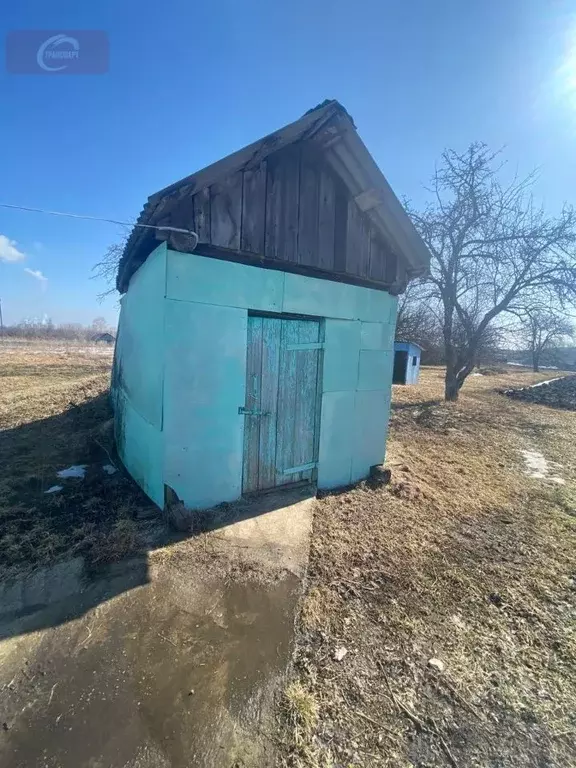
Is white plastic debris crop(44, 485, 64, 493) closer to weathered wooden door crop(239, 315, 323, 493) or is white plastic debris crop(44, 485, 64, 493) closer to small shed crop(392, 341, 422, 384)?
weathered wooden door crop(239, 315, 323, 493)

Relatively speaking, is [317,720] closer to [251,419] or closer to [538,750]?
[538,750]

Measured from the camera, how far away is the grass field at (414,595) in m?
1.90

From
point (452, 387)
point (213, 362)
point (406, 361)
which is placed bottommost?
point (452, 387)

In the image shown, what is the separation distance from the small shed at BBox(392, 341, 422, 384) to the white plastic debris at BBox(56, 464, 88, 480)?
14.6 m

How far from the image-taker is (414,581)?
318 centimetres

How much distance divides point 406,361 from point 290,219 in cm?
1541

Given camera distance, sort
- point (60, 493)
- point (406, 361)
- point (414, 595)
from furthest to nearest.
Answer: point (406, 361) → point (60, 493) → point (414, 595)

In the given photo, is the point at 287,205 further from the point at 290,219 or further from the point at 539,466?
the point at 539,466

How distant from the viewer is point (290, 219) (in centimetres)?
424

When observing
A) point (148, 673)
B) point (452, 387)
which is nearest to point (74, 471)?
point (148, 673)

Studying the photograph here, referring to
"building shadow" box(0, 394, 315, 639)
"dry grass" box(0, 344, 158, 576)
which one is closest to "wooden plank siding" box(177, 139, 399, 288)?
"building shadow" box(0, 394, 315, 639)

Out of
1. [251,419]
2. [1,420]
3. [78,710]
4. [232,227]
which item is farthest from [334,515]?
[1,420]

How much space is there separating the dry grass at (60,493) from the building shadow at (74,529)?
12mm

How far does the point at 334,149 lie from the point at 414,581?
4.97 meters
